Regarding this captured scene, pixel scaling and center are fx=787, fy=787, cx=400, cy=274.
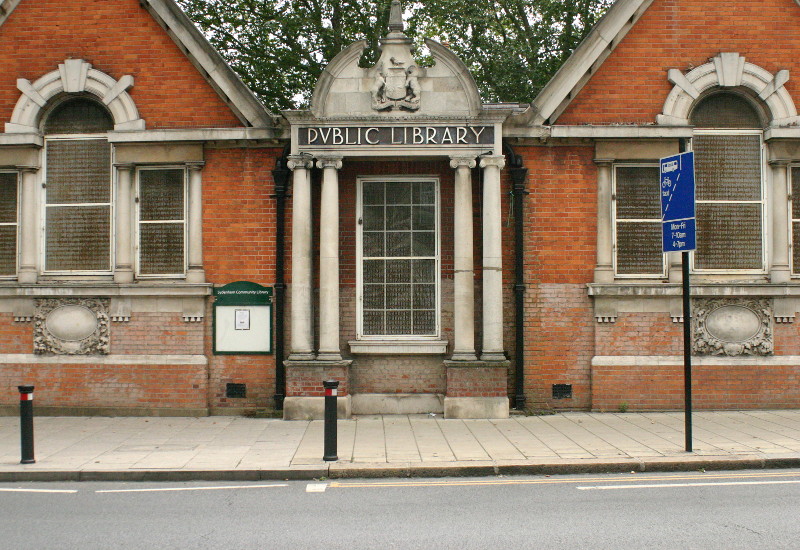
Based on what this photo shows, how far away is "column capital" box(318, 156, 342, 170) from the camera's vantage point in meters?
12.1

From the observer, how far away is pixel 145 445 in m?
10.1

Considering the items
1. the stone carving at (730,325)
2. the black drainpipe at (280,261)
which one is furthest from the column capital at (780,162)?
the black drainpipe at (280,261)

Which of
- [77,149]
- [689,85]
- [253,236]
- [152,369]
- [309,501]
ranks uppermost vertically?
[689,85]

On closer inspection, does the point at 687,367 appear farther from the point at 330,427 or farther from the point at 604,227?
the point at 330,427

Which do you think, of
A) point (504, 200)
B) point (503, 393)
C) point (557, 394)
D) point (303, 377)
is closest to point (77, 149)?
point (303, 377)

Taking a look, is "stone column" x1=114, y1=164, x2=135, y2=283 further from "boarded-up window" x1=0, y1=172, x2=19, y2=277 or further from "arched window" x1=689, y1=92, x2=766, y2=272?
"arched window" x1=689, y1=92, x2=766, y2=272

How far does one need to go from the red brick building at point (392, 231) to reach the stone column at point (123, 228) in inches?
1.4

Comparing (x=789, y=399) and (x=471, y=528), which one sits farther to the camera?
(x=789, y=399)

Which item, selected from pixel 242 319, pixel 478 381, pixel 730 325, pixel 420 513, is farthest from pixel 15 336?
pixel 730 325

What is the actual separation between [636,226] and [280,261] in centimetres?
572

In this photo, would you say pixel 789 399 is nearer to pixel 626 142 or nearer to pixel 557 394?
pixel 557 394

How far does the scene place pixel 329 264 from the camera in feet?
39.7

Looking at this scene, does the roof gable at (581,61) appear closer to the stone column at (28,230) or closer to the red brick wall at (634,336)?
the red brick wall at (634,336)

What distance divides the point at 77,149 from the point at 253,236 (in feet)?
10.7
